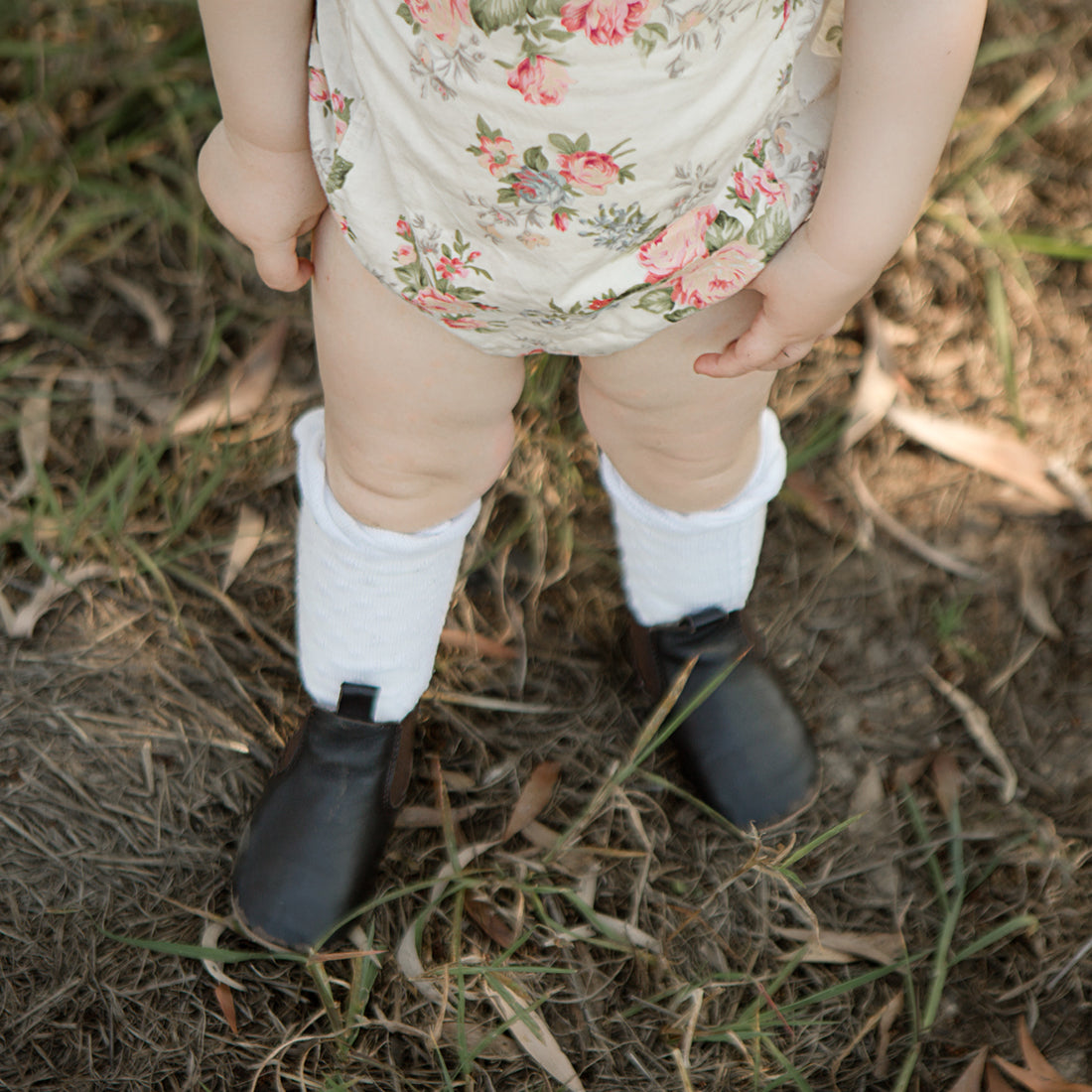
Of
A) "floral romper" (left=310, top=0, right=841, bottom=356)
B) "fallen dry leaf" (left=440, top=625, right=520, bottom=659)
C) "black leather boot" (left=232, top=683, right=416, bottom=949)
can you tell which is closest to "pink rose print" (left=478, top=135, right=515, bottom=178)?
"floral romper" (left=310, top=0, right=841, bottom=356)

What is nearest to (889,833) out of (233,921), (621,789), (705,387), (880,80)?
(621,789)

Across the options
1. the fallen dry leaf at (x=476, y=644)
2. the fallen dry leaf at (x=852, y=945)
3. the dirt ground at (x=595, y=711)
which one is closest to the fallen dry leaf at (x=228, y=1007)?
the dirt ground at (x=595, y=711)

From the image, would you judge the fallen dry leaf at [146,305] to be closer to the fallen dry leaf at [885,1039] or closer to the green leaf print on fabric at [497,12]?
the green leaf print on fabric at [497,12]

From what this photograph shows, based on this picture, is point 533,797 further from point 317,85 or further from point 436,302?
point 317,85

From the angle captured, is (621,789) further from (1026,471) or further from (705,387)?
(1026,471)

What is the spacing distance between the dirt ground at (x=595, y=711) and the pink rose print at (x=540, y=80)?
65cm

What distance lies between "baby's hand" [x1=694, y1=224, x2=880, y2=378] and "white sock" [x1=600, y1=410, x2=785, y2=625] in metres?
0.24

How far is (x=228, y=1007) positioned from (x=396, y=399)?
2.10 feet

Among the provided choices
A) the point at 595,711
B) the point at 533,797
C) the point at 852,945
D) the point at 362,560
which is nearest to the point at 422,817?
the point at 533,797

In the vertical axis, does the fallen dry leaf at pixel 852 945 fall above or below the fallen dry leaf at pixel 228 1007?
above

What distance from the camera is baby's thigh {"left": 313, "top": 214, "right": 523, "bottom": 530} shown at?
0.81 metres

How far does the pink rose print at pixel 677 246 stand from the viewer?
0.73m

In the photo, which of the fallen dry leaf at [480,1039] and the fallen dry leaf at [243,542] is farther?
the fallen dry leaf at [243,542]

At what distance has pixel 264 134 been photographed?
0.75 m
